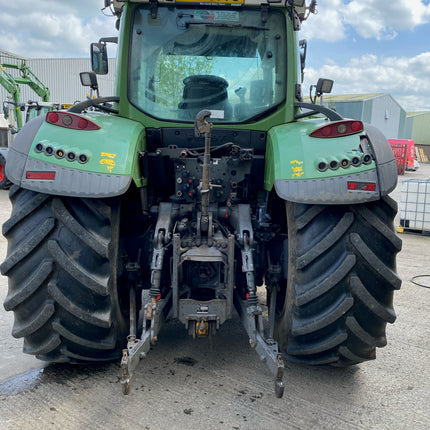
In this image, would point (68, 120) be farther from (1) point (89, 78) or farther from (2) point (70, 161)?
(1) point (89, 78)

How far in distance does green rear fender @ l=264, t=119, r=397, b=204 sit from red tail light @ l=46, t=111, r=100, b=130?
1.15 metres

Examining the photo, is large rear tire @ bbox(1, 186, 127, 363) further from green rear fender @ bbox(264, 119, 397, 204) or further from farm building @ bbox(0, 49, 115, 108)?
farm building @ bbox(0, 49, 115, 108)

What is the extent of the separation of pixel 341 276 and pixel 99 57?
109 inches

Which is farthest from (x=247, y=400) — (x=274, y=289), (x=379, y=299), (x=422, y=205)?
(x=422, y=205)

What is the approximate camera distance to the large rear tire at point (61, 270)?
2379 mm

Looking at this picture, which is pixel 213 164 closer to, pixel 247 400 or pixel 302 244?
pixel 302 244

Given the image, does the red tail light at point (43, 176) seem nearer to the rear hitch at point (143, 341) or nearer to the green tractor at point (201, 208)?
the green tractor at point (201, 208)

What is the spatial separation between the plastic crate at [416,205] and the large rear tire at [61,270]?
6.76 meters

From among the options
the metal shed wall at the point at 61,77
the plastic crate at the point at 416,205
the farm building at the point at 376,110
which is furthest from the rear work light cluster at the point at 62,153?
the farm building at the point at 376,110

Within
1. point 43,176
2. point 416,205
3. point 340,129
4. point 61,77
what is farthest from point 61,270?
point 61,77

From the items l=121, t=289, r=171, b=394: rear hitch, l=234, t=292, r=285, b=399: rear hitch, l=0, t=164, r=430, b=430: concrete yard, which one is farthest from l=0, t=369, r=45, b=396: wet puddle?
l=234, t=292, r=285, b=399: rear hitch

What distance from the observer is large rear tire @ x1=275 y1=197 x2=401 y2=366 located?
7.91 feet

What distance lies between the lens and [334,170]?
2367 mm

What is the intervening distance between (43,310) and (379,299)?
192cm
